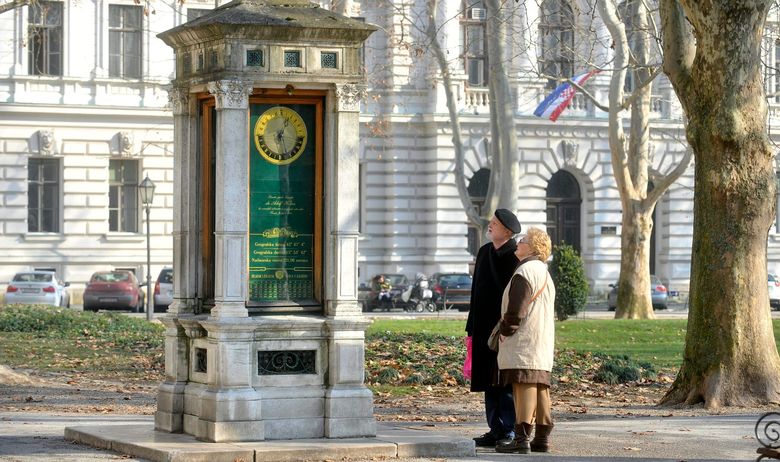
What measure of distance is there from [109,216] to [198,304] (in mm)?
35544

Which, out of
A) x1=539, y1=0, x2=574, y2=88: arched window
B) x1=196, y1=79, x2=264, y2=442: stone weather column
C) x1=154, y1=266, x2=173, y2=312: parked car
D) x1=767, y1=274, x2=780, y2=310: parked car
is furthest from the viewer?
x1=767, y1=274, x2=780, y2=310: parked car

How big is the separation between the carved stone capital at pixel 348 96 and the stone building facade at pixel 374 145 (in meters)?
29.6

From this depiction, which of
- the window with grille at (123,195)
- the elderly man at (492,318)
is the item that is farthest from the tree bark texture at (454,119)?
the elderly man at (492,318)

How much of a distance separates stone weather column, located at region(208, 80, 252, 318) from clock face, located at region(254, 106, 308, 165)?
0.21 metres

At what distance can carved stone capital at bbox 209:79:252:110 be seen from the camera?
484 inches

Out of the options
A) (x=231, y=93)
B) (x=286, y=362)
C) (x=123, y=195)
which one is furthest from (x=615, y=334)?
(x=123, y=195)

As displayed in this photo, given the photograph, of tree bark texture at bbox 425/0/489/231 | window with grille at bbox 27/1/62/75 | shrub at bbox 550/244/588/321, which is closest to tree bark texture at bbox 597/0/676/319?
shrub at bbox 550/244/588/321

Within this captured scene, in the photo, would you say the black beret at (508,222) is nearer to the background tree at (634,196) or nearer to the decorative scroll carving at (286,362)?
the decorative scroll carving at (286,362)

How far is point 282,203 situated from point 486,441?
2.47 meters

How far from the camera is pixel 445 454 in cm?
1220

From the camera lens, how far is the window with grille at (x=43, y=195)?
155 feet

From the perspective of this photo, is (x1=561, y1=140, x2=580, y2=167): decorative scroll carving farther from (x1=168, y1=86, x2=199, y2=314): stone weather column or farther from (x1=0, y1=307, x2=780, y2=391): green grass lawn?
(x1=168, y1=86, x2=199, y2=314): stone weather column

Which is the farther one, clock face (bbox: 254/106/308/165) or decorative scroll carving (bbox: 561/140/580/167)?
decorative scroll carving (bbox: 561/140/580/167)

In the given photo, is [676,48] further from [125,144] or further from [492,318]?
[125,144]
